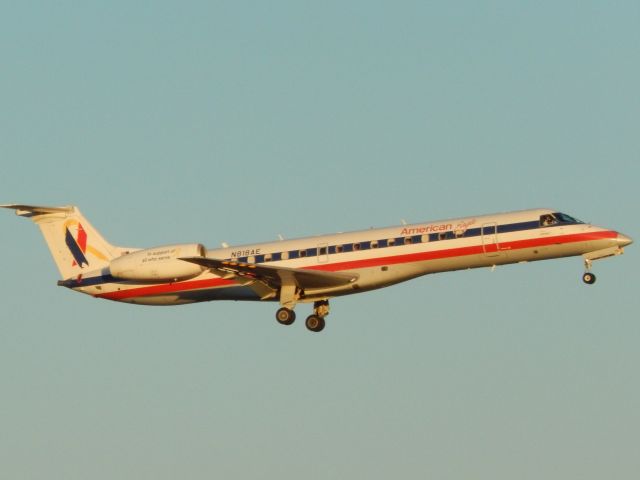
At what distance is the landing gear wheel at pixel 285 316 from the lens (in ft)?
129

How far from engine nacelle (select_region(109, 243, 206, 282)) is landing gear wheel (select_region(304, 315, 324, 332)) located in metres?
3.89

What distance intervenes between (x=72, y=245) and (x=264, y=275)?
8690 mm

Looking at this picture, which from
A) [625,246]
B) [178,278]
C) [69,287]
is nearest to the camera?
[625,246]

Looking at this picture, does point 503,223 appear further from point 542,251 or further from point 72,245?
point 72,245

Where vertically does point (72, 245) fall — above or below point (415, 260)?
above

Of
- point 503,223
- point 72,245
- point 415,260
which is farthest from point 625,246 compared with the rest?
point 72,245

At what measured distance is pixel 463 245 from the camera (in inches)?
1476

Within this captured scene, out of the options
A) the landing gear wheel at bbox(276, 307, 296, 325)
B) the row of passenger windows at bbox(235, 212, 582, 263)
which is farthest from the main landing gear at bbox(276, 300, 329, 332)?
the row of passenger windows at bbox(235, 212, 582, 263)

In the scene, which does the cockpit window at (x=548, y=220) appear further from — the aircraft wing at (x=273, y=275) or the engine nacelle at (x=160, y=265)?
the engine nacelle at (x=160, y=265)

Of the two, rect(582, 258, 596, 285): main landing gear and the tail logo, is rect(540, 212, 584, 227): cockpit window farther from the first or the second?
the tail logo

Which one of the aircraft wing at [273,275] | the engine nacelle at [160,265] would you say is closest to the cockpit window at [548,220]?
the aircraft wing at [273,275]

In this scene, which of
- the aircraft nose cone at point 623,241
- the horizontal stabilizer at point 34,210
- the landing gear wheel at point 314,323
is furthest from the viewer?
the horizontal stabilizer at point 34,210

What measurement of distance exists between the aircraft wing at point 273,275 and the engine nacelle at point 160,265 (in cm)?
131

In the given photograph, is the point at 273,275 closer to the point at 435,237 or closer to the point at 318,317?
the point at 318,317
